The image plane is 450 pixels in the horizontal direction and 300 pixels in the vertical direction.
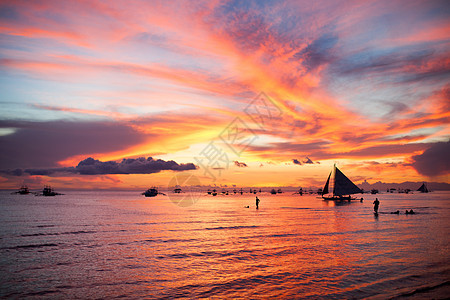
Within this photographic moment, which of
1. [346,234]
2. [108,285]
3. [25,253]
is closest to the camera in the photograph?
[108,285]

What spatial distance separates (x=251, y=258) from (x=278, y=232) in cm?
1507

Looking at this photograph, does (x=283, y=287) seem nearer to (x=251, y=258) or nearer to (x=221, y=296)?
(x=221, y=296)

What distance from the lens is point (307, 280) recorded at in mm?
17750

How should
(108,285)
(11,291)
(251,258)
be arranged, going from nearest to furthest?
(11,291), (108,285), (251,258)

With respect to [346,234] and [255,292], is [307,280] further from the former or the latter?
[346,234]

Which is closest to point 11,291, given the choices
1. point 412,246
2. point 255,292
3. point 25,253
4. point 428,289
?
point 25,253

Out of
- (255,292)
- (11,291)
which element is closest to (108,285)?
(11,291)

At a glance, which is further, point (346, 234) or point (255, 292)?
point (346, 234)

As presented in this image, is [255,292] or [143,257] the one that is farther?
[143,257]

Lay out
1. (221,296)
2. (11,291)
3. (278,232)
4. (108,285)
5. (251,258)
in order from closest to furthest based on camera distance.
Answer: (221,296), (11,291), (108,285), (251,258), (278,232)

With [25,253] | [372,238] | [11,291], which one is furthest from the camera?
[372,238]

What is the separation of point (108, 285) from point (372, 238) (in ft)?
89.0

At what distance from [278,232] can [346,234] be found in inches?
319

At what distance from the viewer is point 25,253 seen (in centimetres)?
2595
